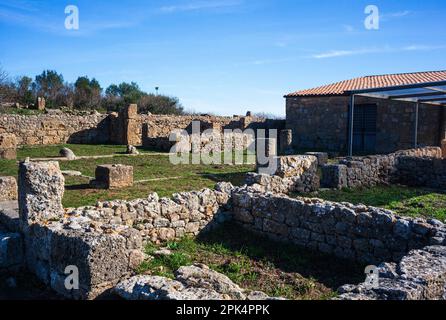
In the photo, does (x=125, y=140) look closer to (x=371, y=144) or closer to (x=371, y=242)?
(x=371, y=144)

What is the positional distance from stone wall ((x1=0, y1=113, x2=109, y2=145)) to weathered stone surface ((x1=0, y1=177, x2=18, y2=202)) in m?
13.7

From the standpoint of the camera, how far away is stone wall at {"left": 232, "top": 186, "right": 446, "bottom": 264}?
17.9 feet

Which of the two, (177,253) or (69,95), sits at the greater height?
(69,95)

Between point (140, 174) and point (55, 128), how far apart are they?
11243 mm

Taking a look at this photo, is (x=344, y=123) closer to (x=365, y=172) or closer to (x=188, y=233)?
(x=365, y=172)

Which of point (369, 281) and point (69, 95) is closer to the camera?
point (369, 281)

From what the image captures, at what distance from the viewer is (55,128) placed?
21969 mm

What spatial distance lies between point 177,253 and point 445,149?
51.6 feet

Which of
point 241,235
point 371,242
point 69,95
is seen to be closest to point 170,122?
point 69,95

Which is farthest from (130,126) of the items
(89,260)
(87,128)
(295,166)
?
(89,260)

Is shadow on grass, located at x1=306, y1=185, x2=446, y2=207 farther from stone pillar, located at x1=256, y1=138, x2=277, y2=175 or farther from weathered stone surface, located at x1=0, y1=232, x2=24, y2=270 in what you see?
weathered stone surface, located at x1=0, y1=232, x2=24, y2=270

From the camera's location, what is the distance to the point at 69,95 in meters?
37.0

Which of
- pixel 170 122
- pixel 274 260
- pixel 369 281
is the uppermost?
pixel 170 122

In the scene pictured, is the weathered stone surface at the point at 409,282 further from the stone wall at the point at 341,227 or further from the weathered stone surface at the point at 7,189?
the weathered stone surface at the point at 7,189
